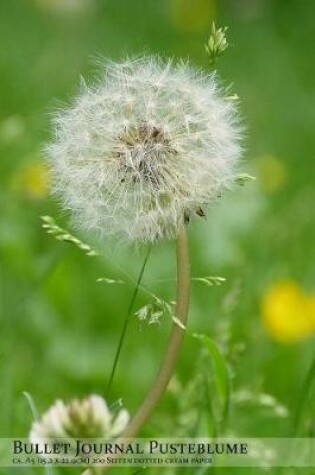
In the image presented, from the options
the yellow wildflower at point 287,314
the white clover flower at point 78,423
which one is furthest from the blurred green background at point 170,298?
the white clover flower at point 78,423

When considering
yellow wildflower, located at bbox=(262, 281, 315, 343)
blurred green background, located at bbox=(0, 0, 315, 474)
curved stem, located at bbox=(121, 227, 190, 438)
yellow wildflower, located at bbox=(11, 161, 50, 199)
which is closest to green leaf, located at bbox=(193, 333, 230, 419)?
blurred green background, located at bbox=(0, 0, 315, 474)

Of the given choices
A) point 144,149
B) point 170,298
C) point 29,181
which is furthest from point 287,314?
point 144,149

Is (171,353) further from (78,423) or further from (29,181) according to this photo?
(29,181)

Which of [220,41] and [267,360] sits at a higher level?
[267,360]

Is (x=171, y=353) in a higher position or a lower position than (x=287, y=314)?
lower

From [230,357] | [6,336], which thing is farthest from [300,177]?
[230,357]

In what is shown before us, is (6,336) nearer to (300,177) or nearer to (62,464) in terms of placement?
(62,464)
